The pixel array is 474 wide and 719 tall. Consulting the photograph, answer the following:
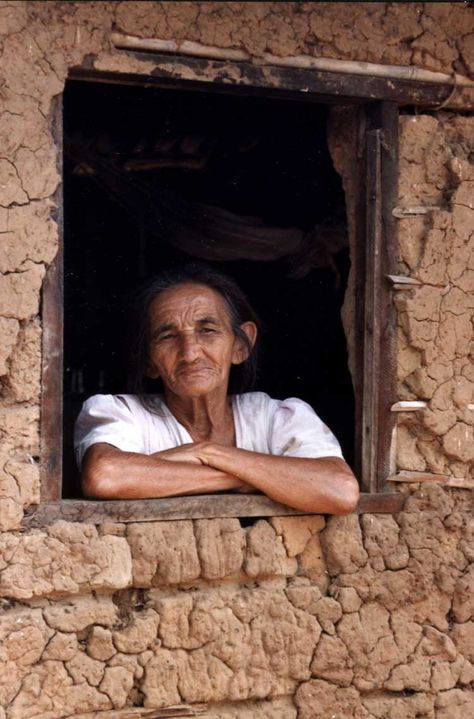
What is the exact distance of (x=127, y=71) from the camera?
14.0 ft

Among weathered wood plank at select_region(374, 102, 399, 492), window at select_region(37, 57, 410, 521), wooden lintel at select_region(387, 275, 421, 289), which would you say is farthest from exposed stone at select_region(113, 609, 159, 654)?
wooden lintel at select_region(387, 275, 421, 289)

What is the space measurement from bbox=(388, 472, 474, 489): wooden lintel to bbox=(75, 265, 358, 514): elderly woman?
0.25m

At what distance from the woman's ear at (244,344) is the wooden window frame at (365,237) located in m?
0.58

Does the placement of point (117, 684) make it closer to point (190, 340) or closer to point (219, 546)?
point (219, 546)

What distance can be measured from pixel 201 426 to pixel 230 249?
1.65m

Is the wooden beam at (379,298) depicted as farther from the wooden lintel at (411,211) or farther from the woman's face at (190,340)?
the woman's face at (190,340)

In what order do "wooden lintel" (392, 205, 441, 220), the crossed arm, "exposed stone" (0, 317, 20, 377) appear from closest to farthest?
"exposed stone" (0, 317, 20, 377) → the crossed arm → "wooden lintel" (392, 205, 441, 220)

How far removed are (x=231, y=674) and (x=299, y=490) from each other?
2.27 ft

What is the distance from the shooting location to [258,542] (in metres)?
4.50

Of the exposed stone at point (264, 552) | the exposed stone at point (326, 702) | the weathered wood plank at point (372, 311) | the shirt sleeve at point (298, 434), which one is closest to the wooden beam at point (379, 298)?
the weathered wood plank at point (372, 311)

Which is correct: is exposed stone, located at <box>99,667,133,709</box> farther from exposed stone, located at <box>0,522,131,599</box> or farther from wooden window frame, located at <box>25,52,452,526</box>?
wooden window frame, located at <box>25,52,452,526</box>

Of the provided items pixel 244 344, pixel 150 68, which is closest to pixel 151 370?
pixel 244 344

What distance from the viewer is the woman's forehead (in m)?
4.98

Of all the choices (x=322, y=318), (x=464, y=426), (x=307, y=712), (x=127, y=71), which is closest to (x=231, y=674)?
(x=307, y=712)
